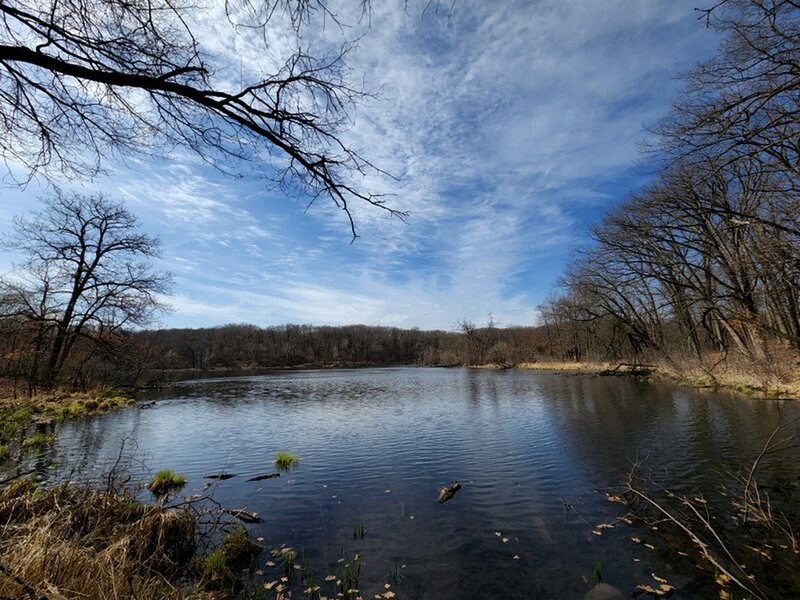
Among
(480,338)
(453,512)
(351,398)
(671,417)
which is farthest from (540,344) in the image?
(453,512)

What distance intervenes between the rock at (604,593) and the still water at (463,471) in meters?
0.09

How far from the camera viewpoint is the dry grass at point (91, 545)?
3287 mm

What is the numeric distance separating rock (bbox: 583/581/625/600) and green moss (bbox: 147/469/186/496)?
852 centimetres

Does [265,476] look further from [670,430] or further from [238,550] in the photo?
[670,430]

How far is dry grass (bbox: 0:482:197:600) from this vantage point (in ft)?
10.8

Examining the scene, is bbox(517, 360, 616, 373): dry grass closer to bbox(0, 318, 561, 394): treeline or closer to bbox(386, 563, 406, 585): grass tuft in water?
bbox(0, 318, 561, 394): treeline

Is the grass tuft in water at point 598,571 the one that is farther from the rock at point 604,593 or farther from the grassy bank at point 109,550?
the grassy bank at point 109,550

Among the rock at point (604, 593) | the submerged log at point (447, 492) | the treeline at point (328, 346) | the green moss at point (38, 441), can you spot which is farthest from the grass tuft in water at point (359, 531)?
the treeline at point (328, 346)

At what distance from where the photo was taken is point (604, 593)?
197 inches

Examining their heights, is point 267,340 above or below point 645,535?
above

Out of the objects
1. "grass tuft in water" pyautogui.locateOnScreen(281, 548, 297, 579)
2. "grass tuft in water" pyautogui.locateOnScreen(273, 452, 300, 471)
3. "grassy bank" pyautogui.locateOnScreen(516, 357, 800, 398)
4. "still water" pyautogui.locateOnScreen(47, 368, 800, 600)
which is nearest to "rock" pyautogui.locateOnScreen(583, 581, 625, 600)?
"still water" pyautogui.locateOnScreen(47, 368, 800, 600)

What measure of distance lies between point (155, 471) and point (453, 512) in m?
8.13

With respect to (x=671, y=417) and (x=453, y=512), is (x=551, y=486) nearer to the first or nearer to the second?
(x=453, y=512)

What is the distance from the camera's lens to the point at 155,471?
10.8 metres
